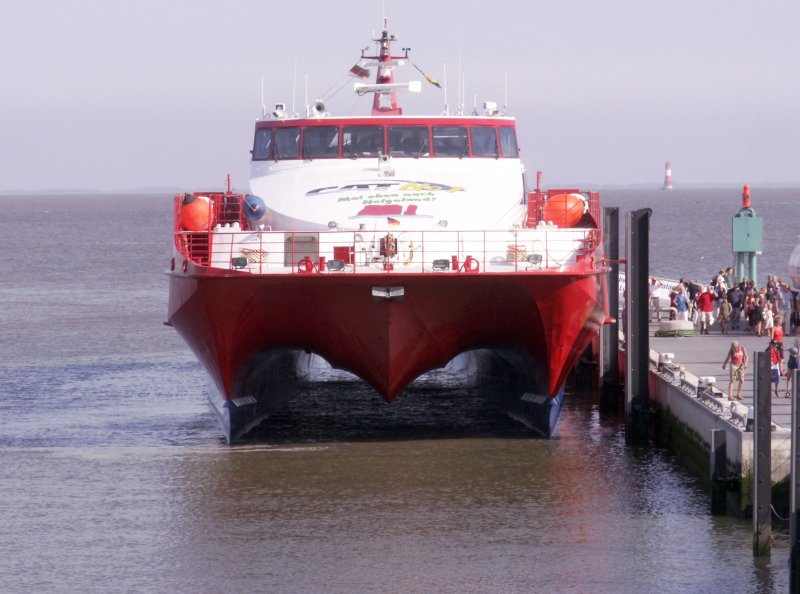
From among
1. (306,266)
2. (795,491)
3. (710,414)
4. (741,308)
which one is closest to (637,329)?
(710,414)

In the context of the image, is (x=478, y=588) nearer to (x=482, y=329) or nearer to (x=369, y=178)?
(x=482, y=329)

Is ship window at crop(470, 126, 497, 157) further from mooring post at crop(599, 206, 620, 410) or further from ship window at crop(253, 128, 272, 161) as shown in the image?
ship window at crop(253, 128, 272, 161)

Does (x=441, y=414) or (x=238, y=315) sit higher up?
(x=238, y=315)

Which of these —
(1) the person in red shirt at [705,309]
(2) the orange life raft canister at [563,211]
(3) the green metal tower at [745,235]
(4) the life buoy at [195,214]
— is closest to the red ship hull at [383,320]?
(4) the life buoy at [195,214]

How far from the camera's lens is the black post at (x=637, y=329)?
22.1 meters

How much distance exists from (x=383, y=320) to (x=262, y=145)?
15.8 feet

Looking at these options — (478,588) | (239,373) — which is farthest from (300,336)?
(478,588)

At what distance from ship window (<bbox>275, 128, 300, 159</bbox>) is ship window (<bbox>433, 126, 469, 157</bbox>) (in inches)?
88.3

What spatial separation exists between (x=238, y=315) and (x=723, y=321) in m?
12.9

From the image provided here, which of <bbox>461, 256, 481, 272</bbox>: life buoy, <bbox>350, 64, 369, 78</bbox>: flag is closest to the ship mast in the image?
<bbox>350, 64, 369, 78</bbox>: flag

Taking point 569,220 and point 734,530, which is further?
point 569,220

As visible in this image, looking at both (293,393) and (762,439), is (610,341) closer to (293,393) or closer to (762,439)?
(293,393)

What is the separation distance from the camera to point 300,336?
21859 millimetres

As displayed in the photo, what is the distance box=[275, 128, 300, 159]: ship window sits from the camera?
23.5 m
